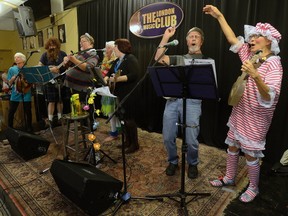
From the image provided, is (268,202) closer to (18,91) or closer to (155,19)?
(155,19)

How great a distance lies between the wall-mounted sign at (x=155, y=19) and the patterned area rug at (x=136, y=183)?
5.90 feet

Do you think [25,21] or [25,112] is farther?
[25,21]

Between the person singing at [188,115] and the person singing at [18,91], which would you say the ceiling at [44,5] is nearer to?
the person singing at [18,91]

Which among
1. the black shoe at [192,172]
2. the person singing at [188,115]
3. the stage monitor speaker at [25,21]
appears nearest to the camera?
the person singing at [188,115]

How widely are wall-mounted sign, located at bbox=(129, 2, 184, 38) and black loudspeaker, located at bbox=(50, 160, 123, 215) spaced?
241 centimetres

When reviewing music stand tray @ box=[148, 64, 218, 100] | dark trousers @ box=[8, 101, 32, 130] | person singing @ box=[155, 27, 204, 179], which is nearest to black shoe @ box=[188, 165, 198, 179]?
person singing @ box=[155, 27, 204, 179]

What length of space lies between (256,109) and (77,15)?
441 cm

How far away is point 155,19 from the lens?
3342 mm

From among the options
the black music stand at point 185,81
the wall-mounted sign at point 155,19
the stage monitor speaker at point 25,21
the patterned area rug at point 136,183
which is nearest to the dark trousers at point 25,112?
the patterned area rug at point 136,183

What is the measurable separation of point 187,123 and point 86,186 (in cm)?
112

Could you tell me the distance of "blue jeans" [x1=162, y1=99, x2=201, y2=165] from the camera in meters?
2.07

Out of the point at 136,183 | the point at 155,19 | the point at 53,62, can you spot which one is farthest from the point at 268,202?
the point at 53,62

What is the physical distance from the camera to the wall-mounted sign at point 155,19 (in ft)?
10.2

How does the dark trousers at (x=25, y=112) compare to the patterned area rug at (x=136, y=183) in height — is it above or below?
above
